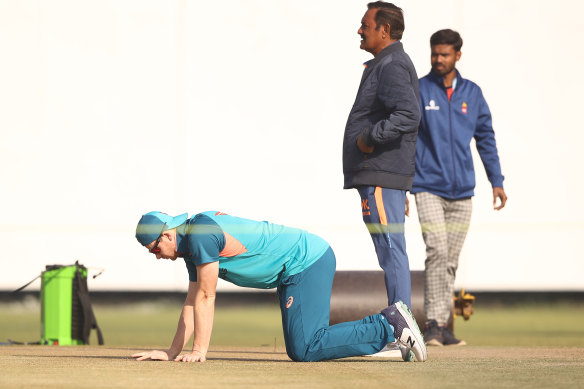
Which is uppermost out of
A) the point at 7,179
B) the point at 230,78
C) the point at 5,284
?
the point at 230,78

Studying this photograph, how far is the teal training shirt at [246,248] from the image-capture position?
4688 millimetres

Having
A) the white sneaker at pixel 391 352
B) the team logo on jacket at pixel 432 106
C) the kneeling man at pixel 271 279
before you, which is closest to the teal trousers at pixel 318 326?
the kneeling man at pixel 271 279

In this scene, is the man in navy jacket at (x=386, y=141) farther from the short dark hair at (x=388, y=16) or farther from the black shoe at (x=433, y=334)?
the black shoe at (x=433, y=334)

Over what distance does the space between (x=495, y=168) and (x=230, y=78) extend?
11.4 ft

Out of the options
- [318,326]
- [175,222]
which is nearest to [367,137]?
[318,326]

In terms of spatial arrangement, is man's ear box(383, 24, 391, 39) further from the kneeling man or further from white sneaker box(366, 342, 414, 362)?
white sneaker box(366, 342, 414, 362)

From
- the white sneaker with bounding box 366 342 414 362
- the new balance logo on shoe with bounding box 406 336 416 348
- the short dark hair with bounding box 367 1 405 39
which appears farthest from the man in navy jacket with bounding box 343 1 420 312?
the new balance logo on shoe with bounding box 406 336 416 348

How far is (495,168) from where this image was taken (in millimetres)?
6805

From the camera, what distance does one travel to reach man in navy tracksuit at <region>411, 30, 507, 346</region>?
647 cm

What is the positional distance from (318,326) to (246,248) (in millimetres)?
471

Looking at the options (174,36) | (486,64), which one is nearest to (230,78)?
(174,36)

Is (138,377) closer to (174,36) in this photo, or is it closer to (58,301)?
(58,301)

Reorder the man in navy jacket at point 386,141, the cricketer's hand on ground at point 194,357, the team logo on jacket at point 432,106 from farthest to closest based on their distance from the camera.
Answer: the team logo on jacket at point 432,106, the man in navy jacket at point 386,141, the cricketer's hand on ground at point 194,357

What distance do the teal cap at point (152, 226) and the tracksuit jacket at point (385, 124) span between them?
40.7 inches
